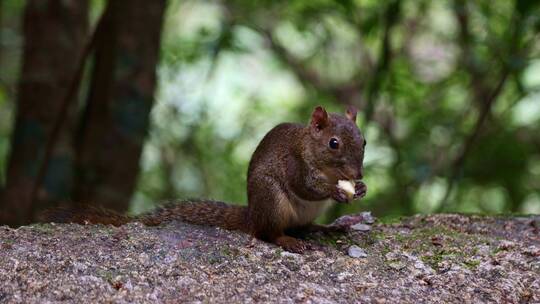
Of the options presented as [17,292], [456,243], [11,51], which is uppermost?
[11,51]

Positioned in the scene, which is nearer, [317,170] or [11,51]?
[317,170]

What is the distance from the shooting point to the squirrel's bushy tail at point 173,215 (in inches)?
154

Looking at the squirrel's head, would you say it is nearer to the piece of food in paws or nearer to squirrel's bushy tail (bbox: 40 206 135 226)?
the piece of food in paws

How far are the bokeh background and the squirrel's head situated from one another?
0.87 m

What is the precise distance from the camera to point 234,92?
906 cm

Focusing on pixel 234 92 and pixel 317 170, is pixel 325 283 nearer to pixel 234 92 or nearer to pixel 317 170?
pixel 317 170

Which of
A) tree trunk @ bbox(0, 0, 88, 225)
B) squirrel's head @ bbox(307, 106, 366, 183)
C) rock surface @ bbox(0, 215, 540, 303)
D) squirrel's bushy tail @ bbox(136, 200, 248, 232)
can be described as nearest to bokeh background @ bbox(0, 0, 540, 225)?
tree trunk @ bbox(0, 0, 88, 225)

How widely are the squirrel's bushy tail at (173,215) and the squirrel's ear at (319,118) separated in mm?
527

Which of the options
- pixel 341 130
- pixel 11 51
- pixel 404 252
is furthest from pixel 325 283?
pixel 11 51

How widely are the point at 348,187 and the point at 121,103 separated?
2.43 metres

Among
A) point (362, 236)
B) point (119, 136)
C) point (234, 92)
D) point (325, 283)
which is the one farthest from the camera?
point (234, 92)

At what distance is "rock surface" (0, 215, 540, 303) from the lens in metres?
3.09

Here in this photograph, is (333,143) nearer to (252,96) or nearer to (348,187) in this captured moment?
(348,187)

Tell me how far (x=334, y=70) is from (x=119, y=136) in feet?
13.3
